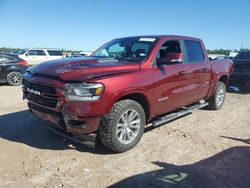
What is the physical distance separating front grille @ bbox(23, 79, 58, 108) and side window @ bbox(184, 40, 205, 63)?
320 centimetres

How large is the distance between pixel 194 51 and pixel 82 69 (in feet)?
10.4

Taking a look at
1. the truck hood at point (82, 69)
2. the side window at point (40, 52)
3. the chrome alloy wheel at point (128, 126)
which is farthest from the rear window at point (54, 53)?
the chrome alloy wheel at point (128, 126)

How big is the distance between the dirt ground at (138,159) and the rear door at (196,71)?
2.36ft

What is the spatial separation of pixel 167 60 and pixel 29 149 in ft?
9.40

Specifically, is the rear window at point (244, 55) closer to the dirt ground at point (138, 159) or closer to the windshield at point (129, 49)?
the dirt ground at point (138, 159)

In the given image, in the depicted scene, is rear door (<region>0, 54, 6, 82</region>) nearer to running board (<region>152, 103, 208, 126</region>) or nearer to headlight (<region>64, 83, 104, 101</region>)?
running board (<region>152, 103, 208, 126</region>)

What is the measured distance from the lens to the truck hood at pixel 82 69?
4.07m

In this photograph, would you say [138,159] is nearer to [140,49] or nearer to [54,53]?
[140,49]

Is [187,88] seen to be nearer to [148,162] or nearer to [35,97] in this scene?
[148,162]

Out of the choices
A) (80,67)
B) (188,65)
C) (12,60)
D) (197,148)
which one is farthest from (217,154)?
(12,60)

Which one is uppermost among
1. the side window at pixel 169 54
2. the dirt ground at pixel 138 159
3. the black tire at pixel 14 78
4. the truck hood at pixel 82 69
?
the side window at pixel 169 54

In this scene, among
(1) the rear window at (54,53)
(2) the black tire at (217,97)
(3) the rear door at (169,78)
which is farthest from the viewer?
(1) the rear window at (54,53)

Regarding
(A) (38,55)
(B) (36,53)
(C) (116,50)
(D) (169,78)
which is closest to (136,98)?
(D) (169,78)

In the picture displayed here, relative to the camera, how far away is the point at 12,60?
11898mm
